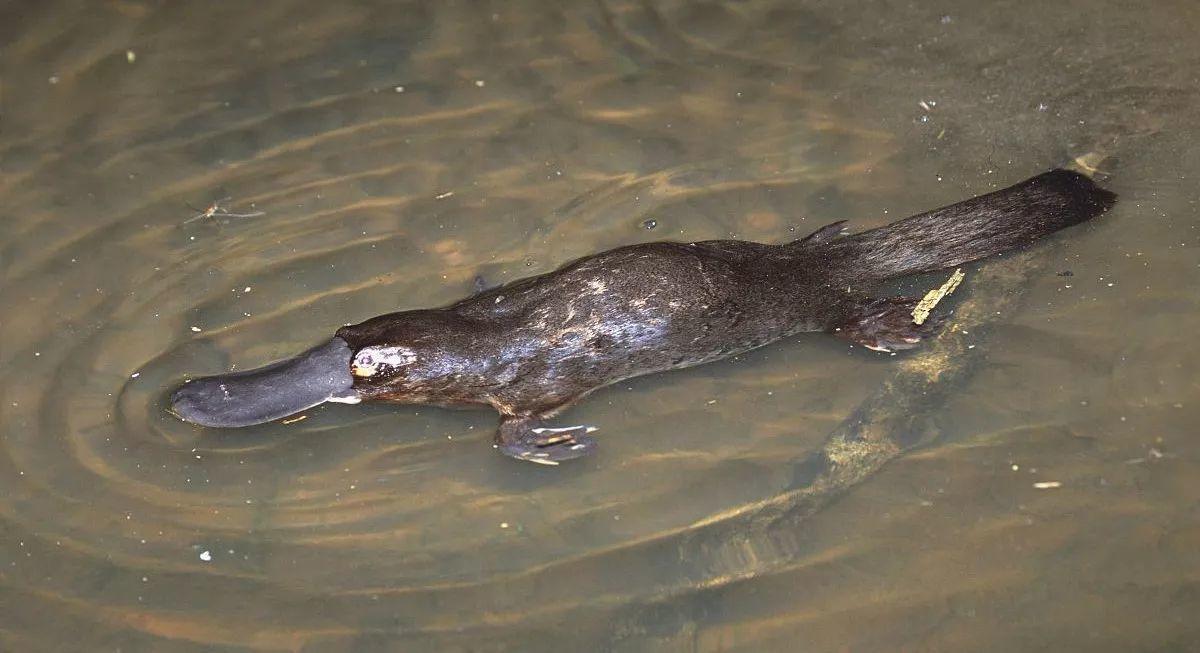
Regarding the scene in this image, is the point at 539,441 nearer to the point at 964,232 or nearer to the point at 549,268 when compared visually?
the point at 549,268

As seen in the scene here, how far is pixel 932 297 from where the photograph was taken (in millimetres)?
3529

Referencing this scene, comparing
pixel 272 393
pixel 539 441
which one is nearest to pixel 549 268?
pixel 539 441

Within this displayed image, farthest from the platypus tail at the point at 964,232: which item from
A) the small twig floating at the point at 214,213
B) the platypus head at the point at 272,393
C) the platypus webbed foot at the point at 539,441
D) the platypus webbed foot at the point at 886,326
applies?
the small twig floating at the point at 214,213

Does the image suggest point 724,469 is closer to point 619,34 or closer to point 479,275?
point 479,275

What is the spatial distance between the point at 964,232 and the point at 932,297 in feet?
0.84

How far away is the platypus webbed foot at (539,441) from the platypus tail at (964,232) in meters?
1.08

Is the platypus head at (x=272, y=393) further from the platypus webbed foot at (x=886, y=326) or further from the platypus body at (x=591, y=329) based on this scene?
the platypus webbed foot at (x=886, y=326)

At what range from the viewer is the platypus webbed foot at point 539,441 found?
329 cm

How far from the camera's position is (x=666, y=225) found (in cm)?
385

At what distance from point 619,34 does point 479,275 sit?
4.56 feet

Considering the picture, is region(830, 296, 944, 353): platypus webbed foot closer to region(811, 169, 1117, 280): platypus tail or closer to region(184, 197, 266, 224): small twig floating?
region(811, 169, 1117, 280): platypus tail

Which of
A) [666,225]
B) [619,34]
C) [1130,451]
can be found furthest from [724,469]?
[619,34]

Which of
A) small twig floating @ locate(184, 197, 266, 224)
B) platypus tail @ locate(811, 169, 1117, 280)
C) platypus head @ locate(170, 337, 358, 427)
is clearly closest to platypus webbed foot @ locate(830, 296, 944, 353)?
platypus tail @ locate(811, 169, 1117, 280)

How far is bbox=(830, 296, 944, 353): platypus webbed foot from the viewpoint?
3453 mm
